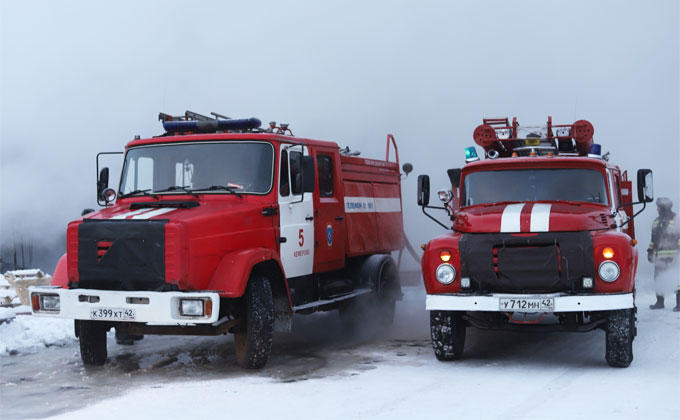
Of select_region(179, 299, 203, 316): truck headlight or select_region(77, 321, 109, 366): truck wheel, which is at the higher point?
select_region(179, 299, 203, 316): truck headlight

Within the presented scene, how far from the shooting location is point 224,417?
5.99 metres

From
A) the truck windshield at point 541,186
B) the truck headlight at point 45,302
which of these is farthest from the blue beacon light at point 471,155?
the truck headlight at point 45,302

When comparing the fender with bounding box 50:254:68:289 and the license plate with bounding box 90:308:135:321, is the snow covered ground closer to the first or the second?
the license plate with bounding box 90:308:135:321

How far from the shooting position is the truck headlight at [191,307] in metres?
7.11

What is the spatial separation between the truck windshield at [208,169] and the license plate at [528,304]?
2.71m

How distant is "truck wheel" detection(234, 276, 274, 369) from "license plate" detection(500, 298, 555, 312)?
2.27m

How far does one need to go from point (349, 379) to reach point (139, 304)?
2050 mm

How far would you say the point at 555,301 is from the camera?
7.39m

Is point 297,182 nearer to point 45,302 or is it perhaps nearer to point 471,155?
point 471,155

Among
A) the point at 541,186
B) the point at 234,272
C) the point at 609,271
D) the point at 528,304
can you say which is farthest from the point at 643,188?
the point at 234,272

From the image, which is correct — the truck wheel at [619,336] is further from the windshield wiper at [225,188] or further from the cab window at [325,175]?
the windshield wiper at [225,188]

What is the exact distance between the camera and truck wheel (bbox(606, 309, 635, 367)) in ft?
24.7

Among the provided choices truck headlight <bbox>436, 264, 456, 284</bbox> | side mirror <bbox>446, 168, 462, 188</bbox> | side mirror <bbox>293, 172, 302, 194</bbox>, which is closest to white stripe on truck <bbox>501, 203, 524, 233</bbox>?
truck headlight <bbox>436, 264, 456, 284</bbox>

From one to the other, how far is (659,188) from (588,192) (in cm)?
782
